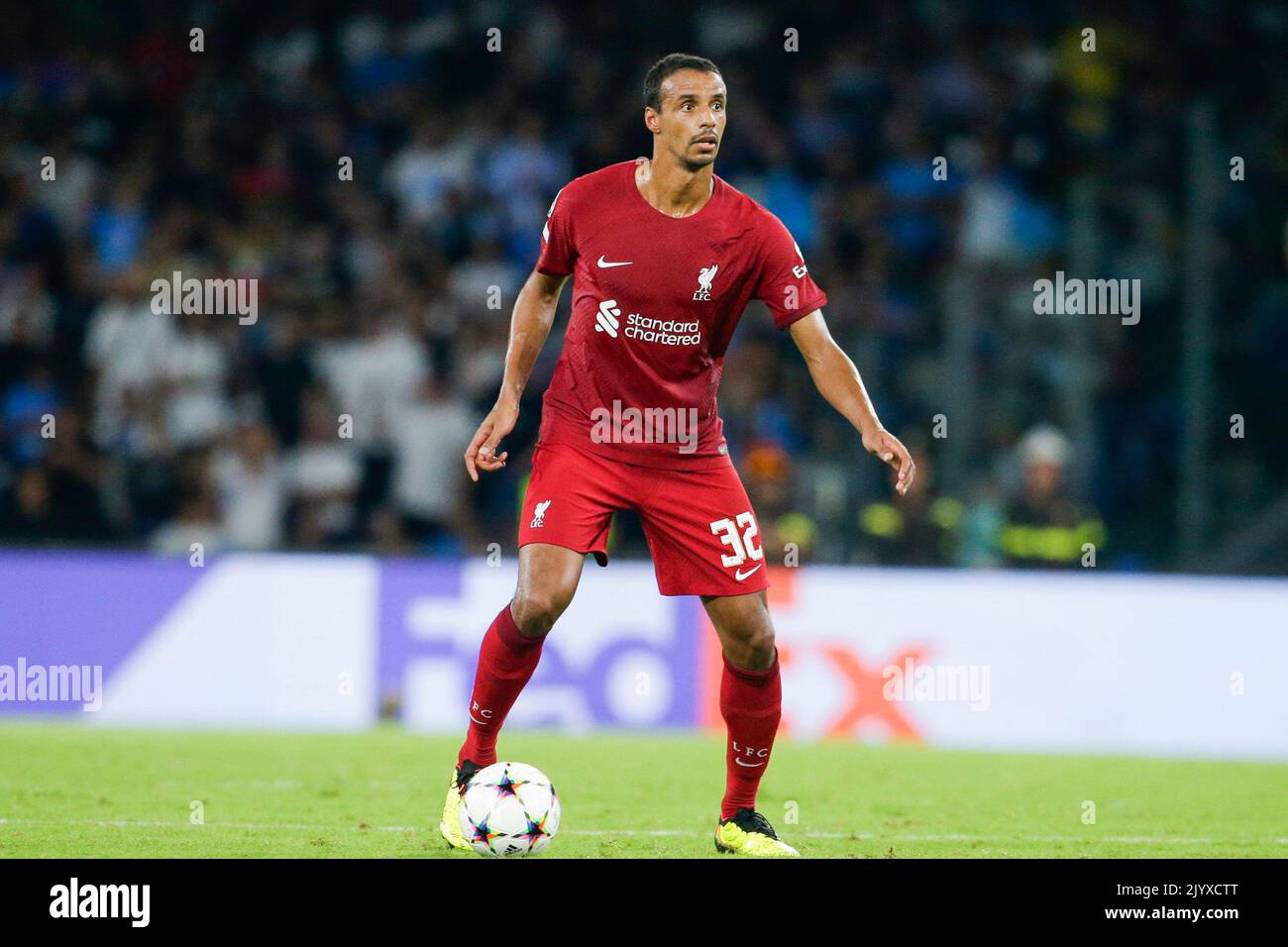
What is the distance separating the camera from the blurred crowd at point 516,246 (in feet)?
43.2

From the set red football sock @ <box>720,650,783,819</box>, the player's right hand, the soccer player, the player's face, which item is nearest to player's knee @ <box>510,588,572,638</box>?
the soccer player

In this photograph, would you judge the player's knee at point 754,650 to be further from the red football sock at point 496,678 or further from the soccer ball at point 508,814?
the soccer ball at point 508,814

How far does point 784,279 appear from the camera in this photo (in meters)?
6.76

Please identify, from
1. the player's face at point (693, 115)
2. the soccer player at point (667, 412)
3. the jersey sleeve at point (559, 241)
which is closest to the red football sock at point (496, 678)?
the soccer player at point (667, 412)

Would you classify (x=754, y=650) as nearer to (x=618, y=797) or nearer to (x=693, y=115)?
(x=693, y=115)

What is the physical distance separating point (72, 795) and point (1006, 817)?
13.3 feet

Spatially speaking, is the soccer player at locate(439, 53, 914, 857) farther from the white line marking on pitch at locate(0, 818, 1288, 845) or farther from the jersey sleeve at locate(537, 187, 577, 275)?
the white line marking on pitch at locate(0, 818, 1288, 845)

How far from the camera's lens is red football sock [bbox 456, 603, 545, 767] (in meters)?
6.66

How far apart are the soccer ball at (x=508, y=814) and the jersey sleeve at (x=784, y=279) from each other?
75.0 inches

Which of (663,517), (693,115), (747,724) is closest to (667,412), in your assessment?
(663,517)

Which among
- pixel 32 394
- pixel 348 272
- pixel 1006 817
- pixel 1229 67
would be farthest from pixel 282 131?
pixel 1006 817

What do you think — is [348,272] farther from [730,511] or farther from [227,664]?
[730,511]

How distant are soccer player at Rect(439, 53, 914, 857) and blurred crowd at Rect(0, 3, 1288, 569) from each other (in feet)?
18.8

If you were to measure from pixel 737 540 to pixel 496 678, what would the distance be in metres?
1.00
